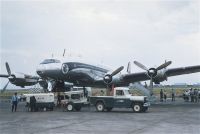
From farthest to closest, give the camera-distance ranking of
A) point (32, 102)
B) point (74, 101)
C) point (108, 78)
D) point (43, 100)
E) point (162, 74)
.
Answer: point (108, 78) → point (162, 74) → point (43, 100) → point (74, 101) → point (32, 102)

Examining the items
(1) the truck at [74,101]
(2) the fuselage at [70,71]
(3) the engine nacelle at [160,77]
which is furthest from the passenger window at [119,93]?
(2) the fuselage at [70,71]

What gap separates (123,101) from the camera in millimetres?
24938

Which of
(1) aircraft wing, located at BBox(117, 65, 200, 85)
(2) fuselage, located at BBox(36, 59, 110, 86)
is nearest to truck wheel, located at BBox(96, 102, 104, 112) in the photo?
(2) fuselage, located at BBox(36, 59, 110, 86)

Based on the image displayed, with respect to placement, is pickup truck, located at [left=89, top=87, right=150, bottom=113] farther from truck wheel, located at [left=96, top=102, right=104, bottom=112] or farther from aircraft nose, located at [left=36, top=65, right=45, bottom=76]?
aircraft nose, located at [left=36, top=65, right=45, bottom=76]

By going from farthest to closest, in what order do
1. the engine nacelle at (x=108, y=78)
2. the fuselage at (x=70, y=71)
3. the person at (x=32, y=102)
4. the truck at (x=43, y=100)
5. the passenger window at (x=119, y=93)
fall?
the engine nacelle at (x=108, y=78) → the fuselage at (x=70, y=71) → the truck at (x=43, y=100) → the person at (x=32, y=102) → the passenger window at (x=119, y=93)

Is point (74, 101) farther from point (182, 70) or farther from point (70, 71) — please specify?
point (182, 70)

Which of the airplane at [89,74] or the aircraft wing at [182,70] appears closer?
the aircraft wing at [182,70]

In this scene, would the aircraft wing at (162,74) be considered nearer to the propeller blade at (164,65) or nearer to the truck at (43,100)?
the propeller blade at (164,65)

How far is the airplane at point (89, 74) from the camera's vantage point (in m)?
32.0

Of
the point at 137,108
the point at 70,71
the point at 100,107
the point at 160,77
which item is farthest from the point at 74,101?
the point at 160,77

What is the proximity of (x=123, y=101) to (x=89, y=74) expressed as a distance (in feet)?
36.8

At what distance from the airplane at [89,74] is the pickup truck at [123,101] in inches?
265

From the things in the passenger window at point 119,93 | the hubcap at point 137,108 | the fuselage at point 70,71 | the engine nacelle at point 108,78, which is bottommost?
the hubcap at point 137,108

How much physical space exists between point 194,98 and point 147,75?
1628cm
